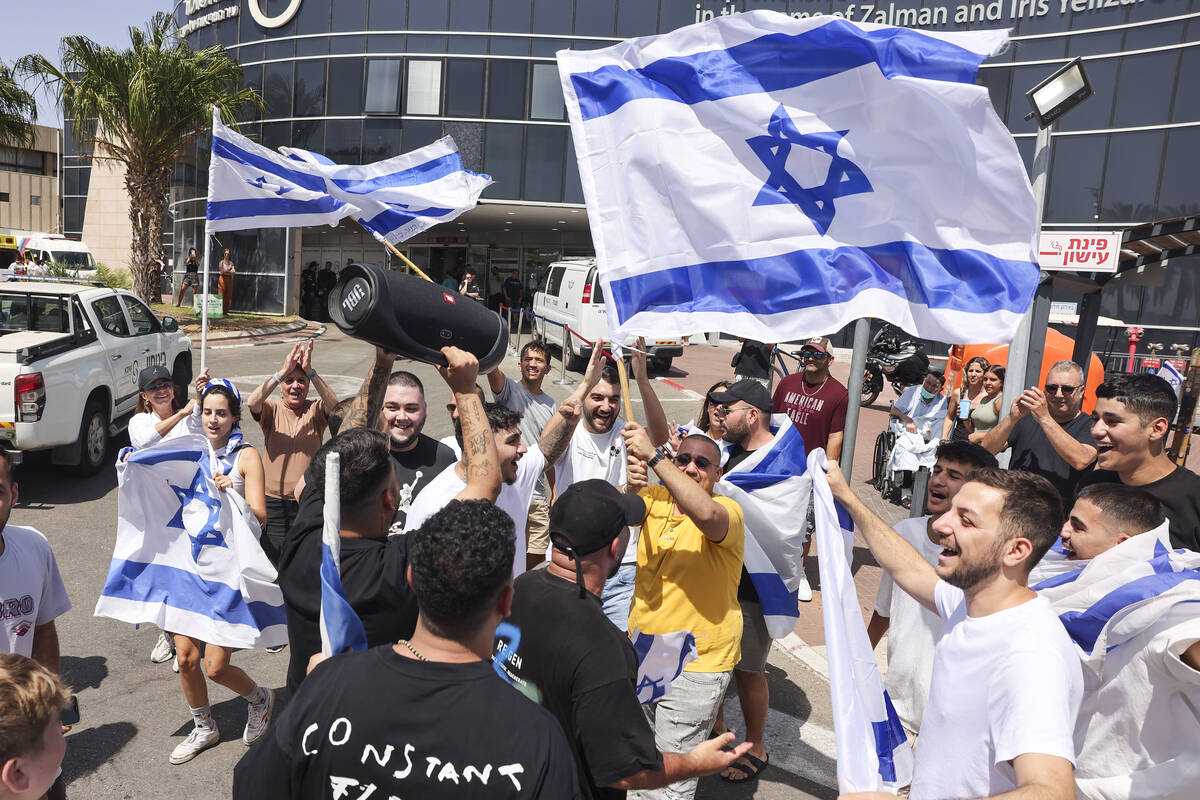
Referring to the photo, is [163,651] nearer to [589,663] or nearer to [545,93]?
[589,663]

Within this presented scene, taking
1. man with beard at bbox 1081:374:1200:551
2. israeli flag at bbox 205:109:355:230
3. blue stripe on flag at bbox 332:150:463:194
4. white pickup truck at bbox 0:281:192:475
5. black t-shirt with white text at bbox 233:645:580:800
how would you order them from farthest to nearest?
white pickup truck at bbox 0:281:192:475, blue stripe on flag at bbox 332:150:463:194, israeli flag at bbox 205:109:355:230, man with beard at bbox 1081:374:1200:551, black t-shirt with white text at bbox 233:645:580:800

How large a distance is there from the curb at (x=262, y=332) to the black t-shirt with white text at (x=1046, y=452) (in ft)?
58.8

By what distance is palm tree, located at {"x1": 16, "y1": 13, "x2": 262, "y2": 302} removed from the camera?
20062 mm

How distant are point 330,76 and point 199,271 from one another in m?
7.34

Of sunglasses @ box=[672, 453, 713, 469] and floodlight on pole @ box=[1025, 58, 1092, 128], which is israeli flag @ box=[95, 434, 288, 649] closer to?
sunglasses @ box=[672, 453, 713, 469]

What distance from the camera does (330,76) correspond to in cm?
2553

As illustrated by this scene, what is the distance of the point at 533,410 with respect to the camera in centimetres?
591

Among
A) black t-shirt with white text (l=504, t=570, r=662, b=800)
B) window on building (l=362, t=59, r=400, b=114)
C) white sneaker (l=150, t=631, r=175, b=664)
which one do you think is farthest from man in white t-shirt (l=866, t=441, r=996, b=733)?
window on building (l=362, t=59, r=400, b=114)

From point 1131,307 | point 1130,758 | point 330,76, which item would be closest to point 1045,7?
→ point 1131,307

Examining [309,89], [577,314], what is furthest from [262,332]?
[577,314]

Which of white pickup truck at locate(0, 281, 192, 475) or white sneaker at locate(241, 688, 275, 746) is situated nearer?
white sneaker at locate(241, 688, 275, 746)

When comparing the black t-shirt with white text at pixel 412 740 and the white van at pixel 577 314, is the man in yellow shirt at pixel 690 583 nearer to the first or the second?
the black t-shirt with white text at pixel 412 740

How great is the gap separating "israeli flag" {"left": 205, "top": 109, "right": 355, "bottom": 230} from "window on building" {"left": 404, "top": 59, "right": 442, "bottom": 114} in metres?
20.1

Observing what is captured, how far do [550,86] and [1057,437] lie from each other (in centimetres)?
2265
